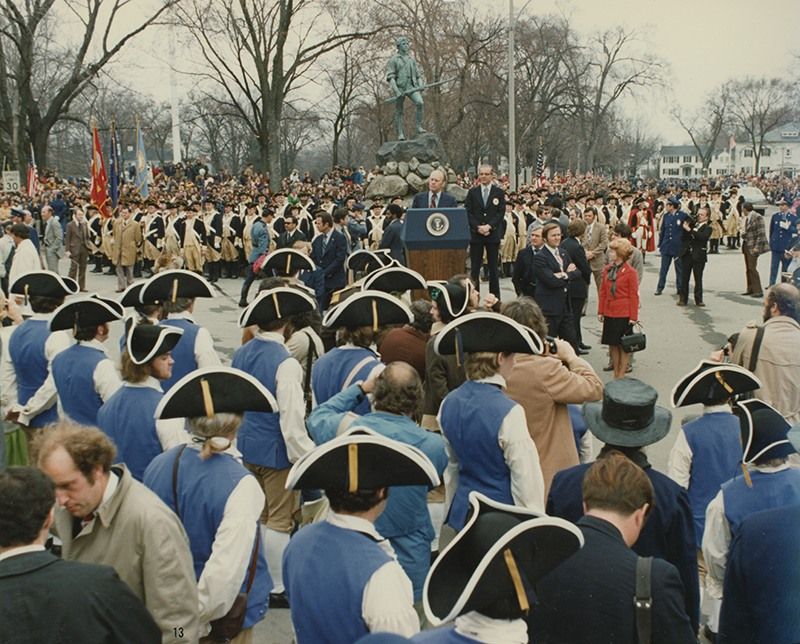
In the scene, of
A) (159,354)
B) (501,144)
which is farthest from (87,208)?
(501,144)

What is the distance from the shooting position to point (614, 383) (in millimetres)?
4312

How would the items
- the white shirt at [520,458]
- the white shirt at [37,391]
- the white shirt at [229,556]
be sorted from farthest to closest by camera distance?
the white shirt at [37,391], the white shirt at [520,458], the white shirt at [229,556]

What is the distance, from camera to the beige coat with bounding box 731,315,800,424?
6.14 m

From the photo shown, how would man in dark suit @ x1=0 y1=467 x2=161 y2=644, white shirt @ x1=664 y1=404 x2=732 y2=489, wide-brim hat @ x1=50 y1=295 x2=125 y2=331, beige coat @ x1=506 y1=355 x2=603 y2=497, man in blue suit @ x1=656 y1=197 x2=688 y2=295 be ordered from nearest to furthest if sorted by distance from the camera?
man in dark suit @ x1=0 y1=467 x2=161 y2=644, white shirt @ x1=664 y1=404 x2=732 y2=489, beige coat @ x1=506 y1=355 x2=603 y2=497, wide-brim hat @ x1=50 y1=295 x2=125 y2=331, man in blue suit @ x1=656 y1=197 x2=688 y2=295

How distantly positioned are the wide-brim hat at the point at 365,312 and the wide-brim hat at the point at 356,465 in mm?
2513

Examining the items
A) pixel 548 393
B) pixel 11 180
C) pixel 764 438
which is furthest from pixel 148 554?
pixel 11 180

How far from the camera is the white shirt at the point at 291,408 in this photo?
5.36 metres

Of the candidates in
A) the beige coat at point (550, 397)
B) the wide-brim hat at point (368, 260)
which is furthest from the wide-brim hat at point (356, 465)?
the wide-brim hat at point (368, 260)

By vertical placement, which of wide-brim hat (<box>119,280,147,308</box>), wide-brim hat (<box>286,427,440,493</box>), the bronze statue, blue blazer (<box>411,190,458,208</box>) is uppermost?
the bronze statue

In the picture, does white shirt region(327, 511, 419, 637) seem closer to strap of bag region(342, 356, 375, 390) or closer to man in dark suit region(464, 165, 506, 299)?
strap of bag region(342, 356, 375, 390)

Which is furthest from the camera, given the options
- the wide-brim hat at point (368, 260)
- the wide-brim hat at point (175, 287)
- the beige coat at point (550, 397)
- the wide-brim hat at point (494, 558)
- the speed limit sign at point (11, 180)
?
the speed limit sign at point (11, 180)

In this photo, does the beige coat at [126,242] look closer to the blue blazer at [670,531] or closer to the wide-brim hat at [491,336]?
the wide-brim hat at [491,336]

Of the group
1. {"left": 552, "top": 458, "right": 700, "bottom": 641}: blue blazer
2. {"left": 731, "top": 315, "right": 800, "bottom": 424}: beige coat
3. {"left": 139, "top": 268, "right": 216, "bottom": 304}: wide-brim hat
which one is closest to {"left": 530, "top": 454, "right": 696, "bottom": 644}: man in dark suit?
{"left": 552, "top": 458, "right": 700, "bottom": 641}: blue blazer

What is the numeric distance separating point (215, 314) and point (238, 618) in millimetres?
12705
